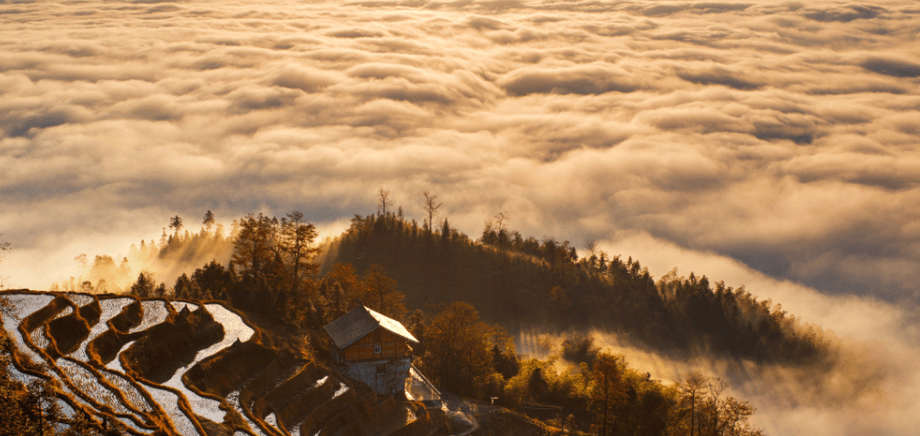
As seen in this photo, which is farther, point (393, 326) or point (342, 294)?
point (342, 294)

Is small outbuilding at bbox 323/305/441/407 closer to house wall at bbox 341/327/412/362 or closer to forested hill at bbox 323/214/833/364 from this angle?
house wall at bbox 341/327/412/362

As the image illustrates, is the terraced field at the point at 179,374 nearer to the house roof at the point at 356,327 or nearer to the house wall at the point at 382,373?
the house wall at the point at 382,373

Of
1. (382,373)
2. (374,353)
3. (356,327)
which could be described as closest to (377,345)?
(374,353)

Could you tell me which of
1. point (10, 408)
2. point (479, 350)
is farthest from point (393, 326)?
point (10, 408)

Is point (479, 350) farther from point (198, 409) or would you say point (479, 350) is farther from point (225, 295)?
point (198, 409)

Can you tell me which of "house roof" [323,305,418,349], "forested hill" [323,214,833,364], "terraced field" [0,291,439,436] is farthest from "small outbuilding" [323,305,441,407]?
"forested hill" [323,214,833,364]

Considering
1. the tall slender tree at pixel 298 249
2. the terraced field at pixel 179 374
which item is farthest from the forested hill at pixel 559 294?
the terraced field at pixel 179 374
